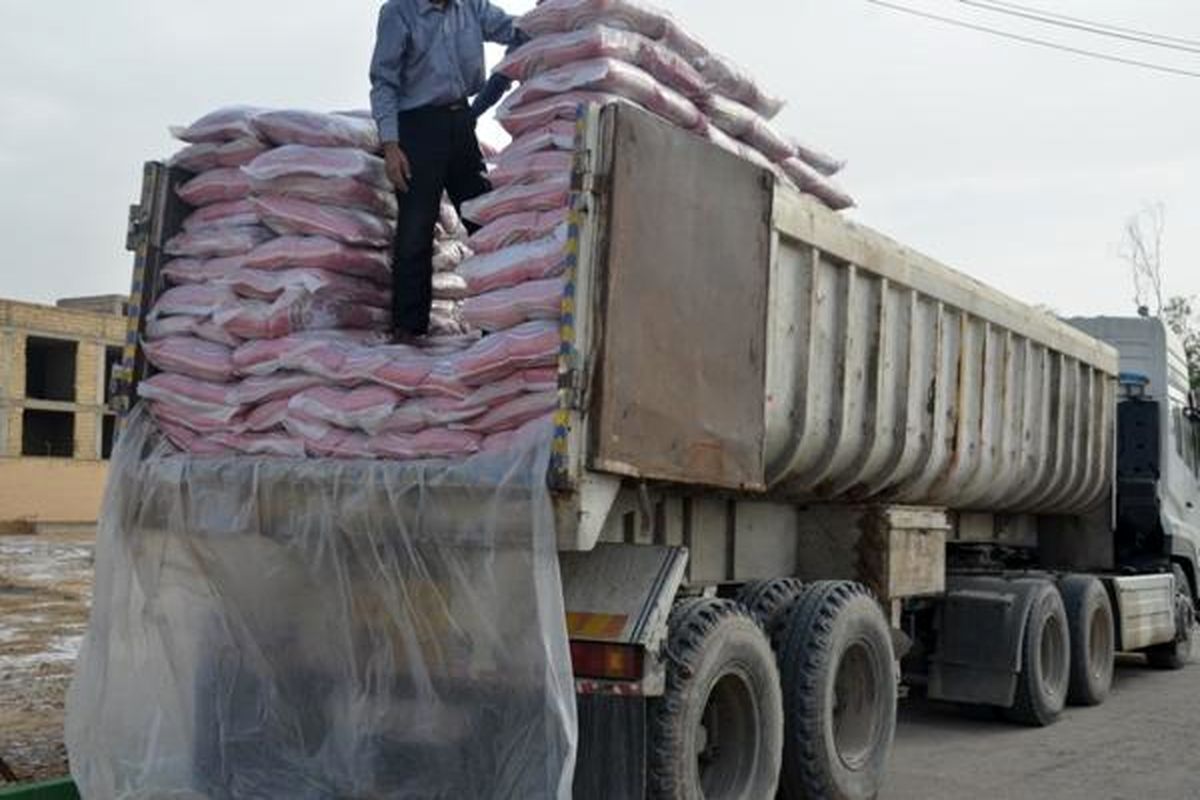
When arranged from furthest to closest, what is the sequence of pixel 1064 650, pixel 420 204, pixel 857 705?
pixel 1064 650 < pixel 857 705 < pixel 420 204

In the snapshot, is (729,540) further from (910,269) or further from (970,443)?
(970,443)

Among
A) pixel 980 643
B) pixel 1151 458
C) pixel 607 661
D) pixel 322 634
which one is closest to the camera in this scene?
pixel 607 661

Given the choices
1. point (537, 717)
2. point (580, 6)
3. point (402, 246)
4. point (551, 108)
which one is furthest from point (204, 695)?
point (580, 6)

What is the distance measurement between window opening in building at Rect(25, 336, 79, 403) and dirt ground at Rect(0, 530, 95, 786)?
660 inches

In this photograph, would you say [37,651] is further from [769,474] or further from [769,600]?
[769,474]

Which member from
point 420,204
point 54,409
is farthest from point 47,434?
point 420,204

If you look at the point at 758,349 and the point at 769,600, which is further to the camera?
the point at 769,600

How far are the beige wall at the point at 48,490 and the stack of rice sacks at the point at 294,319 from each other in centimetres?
3018

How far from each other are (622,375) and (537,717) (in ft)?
3.84

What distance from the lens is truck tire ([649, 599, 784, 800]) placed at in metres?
4.37

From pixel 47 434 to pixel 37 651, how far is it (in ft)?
109

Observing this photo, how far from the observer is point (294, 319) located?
5.04 metres

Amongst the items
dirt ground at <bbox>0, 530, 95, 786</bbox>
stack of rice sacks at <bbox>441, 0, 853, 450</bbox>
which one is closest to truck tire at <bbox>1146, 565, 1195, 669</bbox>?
stack of rice sacks at <bbox>441, 0, 853, 450</bbox>

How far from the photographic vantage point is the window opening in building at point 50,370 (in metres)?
39.5
